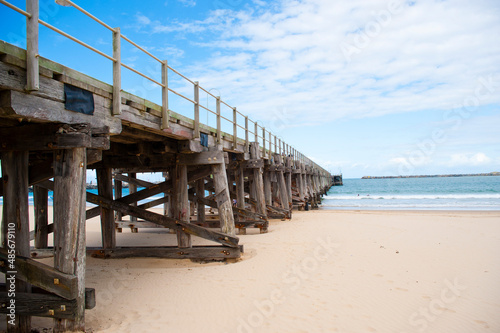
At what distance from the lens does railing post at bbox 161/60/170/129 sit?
5719mm

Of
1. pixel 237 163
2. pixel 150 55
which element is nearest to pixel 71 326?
pixel 150 55

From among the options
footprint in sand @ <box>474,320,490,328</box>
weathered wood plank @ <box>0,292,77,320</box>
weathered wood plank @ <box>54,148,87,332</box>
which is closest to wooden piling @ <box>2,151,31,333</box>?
weathered wood plank @ <box>0,292,77,320</box>

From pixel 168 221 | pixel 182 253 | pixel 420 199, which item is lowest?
pixel 420 199

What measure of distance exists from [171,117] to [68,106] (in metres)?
2.35

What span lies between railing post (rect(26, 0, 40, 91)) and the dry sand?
285 centimetres

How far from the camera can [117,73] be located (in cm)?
457

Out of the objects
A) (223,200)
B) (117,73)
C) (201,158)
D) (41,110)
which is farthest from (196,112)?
(41,110)

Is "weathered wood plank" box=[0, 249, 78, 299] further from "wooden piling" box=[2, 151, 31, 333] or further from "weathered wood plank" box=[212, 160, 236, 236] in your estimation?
"weathered wood plank" box=[212, 160, 236, 236]

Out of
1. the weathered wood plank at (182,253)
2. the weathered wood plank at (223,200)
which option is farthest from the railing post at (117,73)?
the weathered wood plank at (182,253)

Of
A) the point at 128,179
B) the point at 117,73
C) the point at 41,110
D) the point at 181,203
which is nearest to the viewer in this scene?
the point at 41,110

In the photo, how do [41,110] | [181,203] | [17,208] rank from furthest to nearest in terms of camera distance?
[181,203] → [17,208] → [41,110]

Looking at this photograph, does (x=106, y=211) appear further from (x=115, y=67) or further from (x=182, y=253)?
(x=115, y=67)

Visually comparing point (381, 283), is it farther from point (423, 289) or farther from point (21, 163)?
point (21, 163)

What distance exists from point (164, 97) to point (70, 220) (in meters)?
2.66
